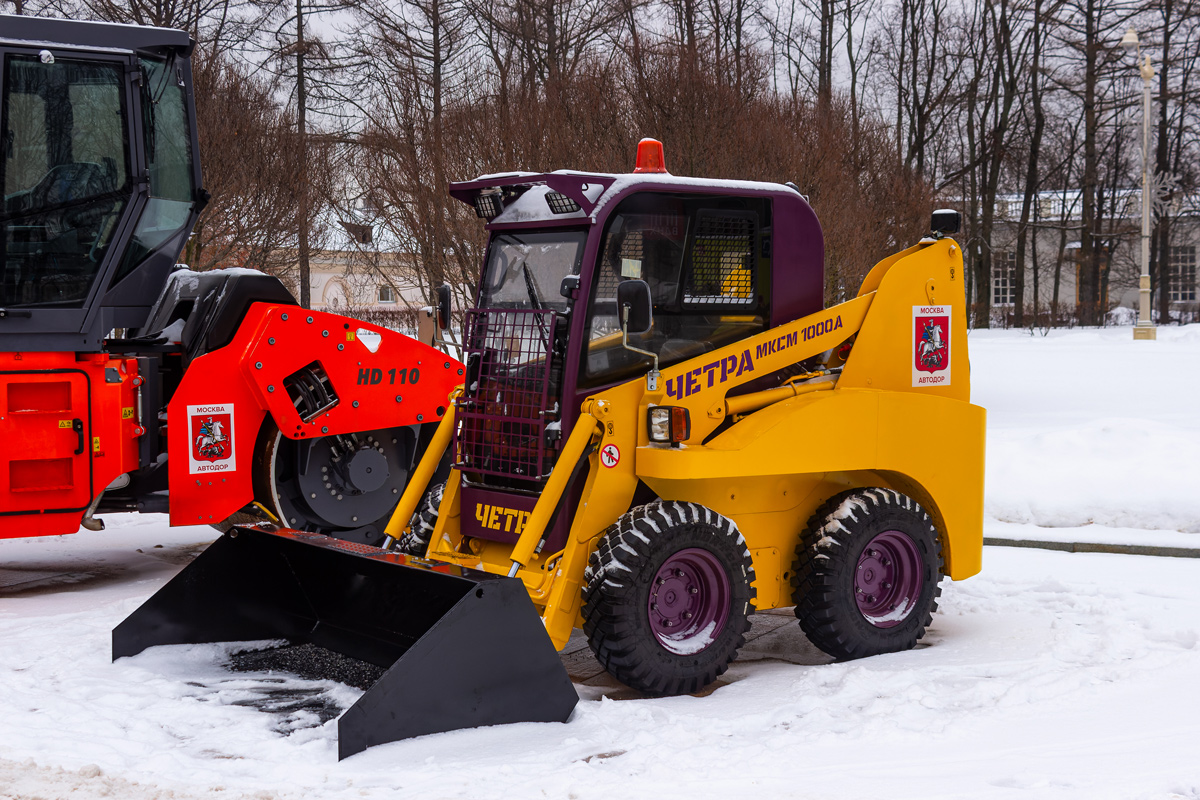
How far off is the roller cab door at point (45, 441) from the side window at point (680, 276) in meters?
3.39

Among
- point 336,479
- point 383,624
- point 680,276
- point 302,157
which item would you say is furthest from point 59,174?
point 302,157

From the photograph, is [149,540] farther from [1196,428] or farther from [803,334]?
[1196,428]

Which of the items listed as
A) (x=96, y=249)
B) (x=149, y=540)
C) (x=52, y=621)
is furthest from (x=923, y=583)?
(x=149, y=540)

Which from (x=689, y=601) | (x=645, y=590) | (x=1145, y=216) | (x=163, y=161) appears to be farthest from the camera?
(x=1145, y=216)

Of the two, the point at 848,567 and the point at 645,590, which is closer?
the point at 645,590

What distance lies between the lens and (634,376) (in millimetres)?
5680

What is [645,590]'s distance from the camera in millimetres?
5148

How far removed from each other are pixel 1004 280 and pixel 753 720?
56579 millimetres

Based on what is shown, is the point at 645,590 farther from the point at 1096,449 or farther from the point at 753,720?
the point at 1096,449

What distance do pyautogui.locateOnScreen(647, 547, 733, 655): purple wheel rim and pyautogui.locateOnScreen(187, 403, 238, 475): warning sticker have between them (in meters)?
3.51

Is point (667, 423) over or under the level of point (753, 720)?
over

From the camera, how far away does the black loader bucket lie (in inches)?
180

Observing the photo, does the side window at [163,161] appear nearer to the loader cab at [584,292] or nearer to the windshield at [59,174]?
the windshield at [59,174]

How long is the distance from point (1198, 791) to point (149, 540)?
25.7 feet
